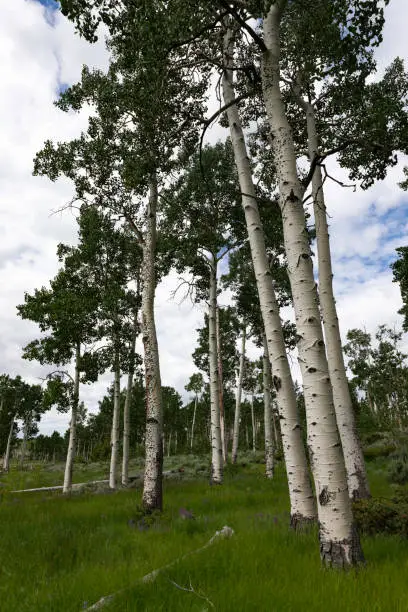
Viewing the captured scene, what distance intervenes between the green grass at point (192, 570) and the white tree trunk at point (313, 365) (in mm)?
262

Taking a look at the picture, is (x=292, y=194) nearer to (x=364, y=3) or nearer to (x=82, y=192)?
(x=364, y=3)

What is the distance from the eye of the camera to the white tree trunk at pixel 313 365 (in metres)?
3.05

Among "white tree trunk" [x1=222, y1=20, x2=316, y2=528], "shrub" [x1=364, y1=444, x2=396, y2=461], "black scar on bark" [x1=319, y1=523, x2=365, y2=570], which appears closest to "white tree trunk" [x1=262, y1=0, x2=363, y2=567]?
"black scar on bark" [x1=319, y1=523, x2=365, y2=570]

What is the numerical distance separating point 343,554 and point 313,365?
1580mm

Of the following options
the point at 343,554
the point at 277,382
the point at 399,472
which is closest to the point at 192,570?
the point at 343,554

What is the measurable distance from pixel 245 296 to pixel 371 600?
44.7 ft

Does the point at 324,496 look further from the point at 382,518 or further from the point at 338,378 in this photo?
the point at 338,378

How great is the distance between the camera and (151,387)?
7.51 meters

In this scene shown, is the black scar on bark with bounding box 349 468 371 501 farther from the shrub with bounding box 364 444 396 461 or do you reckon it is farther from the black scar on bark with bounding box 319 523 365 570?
the shrub with bounding box 364 444 396 461

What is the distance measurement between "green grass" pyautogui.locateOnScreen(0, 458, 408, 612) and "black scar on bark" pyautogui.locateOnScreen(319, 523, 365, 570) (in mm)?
101

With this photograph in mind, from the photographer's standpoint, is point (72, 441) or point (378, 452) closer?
point (72, 441)

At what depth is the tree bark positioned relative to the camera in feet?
22.3

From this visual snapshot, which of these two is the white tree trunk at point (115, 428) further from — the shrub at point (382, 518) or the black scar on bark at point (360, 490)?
the shrub at point (382, 518)

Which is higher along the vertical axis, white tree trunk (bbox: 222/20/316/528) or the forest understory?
white tree trunk (bbox: 222/20/316/528)
